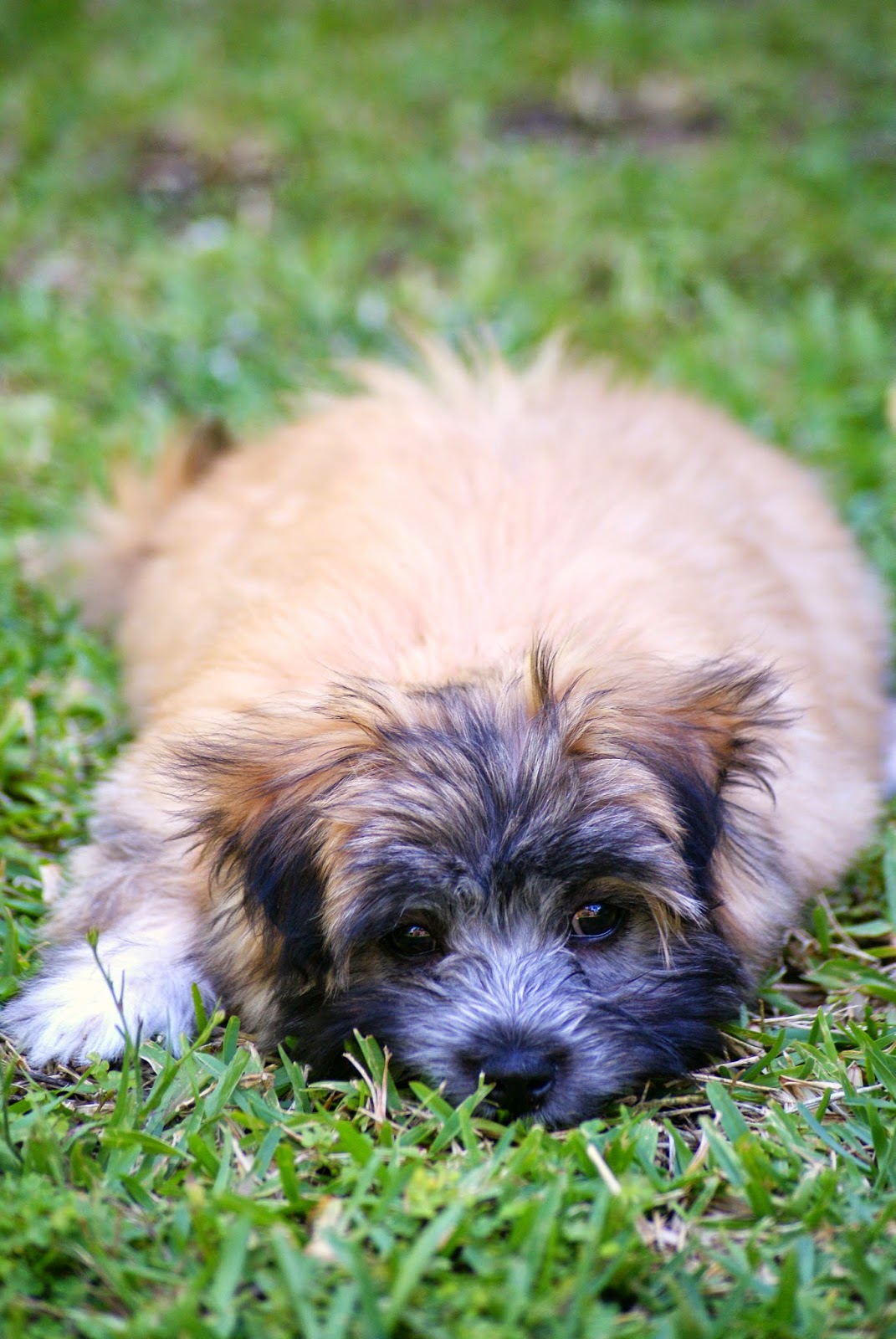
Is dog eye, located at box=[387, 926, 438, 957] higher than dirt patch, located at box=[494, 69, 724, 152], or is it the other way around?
dirt patch, located at box=[494, 69, 724, 152]

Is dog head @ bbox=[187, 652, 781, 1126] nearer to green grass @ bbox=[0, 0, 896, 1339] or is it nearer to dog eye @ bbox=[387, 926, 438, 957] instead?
dog eye @ bbox=[387, 926, 438, 957]

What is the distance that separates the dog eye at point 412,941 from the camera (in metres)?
2.46

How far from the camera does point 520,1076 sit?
2326 millimetres

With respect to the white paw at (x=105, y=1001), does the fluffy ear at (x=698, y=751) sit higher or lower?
higher

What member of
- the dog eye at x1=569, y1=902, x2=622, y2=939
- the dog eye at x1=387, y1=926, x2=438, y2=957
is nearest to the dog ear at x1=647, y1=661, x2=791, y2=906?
the dog eye at x1=569, y1=902, x2=622, y2=939

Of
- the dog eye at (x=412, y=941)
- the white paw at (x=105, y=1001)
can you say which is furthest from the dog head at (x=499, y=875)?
the white paw at (x=105, y=1001)

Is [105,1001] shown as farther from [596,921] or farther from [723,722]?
[723,722]

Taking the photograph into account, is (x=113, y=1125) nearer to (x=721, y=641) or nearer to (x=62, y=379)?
(x=721, y=641)

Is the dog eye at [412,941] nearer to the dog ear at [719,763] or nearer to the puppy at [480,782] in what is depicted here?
the puppy at [480,782]

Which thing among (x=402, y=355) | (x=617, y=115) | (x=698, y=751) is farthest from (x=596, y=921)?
(x=617, y=115)

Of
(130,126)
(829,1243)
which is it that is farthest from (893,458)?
(130,126)

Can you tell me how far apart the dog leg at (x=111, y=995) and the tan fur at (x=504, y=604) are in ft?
0.25

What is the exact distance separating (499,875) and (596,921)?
0.25 m

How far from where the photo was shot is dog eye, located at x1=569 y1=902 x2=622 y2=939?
2.47m
